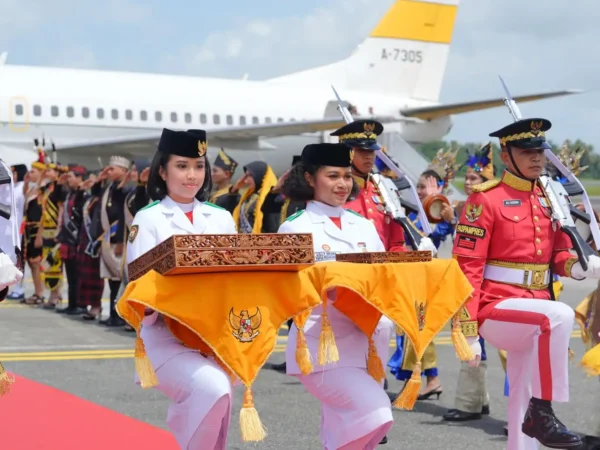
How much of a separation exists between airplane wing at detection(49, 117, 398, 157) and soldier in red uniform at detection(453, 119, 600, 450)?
58.9ft

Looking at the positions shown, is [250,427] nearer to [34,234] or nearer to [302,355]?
[302,355]

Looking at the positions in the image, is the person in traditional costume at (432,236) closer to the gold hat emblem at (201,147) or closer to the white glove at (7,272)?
the gold hat emblem at (201,147)

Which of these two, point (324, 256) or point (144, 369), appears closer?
point (144, 369)

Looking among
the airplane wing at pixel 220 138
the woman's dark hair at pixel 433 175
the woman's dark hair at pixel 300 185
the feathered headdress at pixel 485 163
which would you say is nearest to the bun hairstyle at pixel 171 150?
the woman's dark hair at pixel 300 185

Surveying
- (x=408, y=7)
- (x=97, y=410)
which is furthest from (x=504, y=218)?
(x=408, y=7)

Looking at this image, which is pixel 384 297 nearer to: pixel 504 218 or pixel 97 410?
pixel 504 218

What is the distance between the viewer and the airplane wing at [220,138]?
2431 centimetres

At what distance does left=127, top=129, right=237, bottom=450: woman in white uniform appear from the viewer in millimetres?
4340

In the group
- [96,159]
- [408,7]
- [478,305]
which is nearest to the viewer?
[478,305]

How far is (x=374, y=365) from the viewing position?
4.96m

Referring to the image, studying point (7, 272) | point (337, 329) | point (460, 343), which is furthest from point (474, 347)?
point (7, 272)

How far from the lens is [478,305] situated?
556cm

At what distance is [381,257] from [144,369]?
3.63ft

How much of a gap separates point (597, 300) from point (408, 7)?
29.0 m
